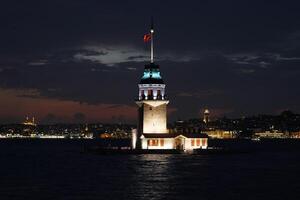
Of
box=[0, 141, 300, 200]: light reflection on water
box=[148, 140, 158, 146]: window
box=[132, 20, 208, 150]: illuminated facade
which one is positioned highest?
box=[132, 20, 208, 150]: illuminated facade

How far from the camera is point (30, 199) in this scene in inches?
1697

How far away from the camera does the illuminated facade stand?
280ft

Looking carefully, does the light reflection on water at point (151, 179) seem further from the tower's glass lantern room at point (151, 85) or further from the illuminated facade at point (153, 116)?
the tower's glass lantern room at point (151, 85)

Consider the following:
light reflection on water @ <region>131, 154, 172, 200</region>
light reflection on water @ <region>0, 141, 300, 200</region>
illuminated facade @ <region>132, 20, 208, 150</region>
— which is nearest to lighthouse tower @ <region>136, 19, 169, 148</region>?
illuminated facade @ <region>132, 20, 208, 150</region>

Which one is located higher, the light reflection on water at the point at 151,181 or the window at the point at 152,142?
the window at the point at 152,142

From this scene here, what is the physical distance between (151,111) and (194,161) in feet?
33.6

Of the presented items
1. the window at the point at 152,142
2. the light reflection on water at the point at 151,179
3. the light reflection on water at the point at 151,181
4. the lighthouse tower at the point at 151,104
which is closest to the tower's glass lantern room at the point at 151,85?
the lighthouse tower at the point at 151,104

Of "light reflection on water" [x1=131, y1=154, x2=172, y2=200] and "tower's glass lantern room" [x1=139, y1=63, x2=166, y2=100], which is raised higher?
"tower's glass lantern room" [x1=139, y1=63, x2=166, y2=100]

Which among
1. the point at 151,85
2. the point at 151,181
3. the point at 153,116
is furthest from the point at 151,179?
the point at 151,85

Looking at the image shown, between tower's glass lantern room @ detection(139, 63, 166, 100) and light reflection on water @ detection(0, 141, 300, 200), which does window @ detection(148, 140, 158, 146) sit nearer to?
tower's glass lantern room @ detection(139, 63, 166, 100)

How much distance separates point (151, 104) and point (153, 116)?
1.54 metres

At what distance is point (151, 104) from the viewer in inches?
3351

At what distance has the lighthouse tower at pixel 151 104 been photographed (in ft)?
279

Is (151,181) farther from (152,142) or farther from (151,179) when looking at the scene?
(152,142)
